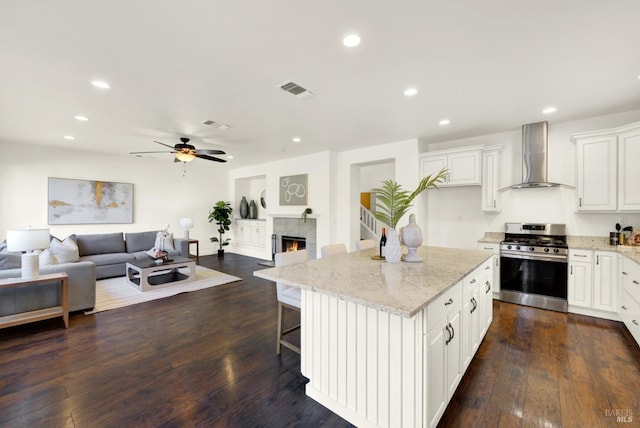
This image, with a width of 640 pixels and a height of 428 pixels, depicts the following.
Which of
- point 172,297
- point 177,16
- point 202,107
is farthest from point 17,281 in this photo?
point 177,16

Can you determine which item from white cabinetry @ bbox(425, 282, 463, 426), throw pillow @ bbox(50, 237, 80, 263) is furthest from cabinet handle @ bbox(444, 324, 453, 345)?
throw pillow @ bbox(50, 237, 80, 263)

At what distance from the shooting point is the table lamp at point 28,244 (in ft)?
9.64

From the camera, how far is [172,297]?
13.3ft

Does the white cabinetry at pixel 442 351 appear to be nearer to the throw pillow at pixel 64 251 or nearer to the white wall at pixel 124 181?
the throw pillow at pixel 64 251

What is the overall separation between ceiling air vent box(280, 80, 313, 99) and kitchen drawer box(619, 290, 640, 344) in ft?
12.8

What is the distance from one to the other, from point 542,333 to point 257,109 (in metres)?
4.23

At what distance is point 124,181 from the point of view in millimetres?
6555

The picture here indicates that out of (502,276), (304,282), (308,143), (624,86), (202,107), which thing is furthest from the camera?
(308,143)

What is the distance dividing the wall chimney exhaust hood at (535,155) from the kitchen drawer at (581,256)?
0.99 m

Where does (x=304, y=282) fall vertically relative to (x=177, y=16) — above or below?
below

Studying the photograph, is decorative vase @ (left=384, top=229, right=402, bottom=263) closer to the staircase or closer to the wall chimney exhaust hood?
the wall chimney exhaust hood

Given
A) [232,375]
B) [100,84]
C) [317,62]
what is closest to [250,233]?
[100,84]

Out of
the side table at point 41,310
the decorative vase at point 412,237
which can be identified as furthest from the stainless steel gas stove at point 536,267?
the side table at point 41,310

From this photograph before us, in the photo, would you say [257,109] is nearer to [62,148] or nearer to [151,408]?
Result: [151,408]
